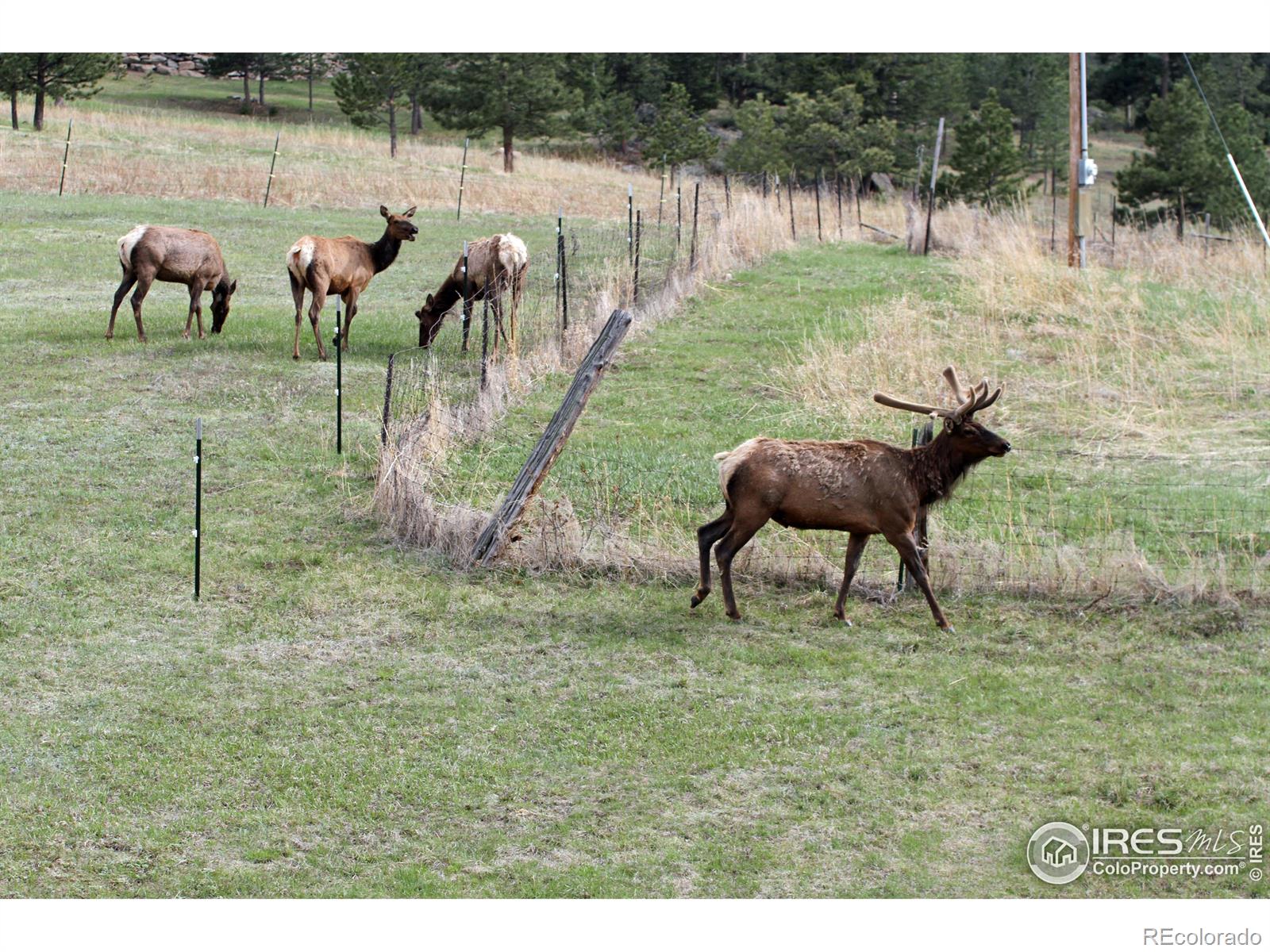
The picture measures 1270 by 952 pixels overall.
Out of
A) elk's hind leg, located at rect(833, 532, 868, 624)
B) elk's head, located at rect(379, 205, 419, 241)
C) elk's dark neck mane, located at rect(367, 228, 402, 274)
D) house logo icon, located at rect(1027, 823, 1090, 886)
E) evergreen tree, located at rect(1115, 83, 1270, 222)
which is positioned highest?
evergreen tree, located at rect(1115, 83, 1270, 222)

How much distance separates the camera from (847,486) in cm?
986

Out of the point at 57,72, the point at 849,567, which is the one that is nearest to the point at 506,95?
the point at 57,72

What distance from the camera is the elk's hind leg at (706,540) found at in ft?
32.4

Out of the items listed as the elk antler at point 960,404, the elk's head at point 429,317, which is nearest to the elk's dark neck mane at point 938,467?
the elk antler at point 960,404

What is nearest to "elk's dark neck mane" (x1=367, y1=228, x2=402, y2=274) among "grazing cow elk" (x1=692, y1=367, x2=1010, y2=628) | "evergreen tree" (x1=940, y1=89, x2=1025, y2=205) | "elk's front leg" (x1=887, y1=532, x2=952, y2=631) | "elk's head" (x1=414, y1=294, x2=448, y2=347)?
"elk's head" (x1=414, y1=294, x2=448, y2=347)

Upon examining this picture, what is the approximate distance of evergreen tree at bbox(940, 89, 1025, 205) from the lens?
4131 centimetres

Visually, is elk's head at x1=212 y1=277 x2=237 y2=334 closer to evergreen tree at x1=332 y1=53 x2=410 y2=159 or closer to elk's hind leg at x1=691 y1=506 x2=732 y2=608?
elk's hind leg at x1=691 y1=506 x2=732 y2=608

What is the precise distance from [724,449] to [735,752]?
609 centimetres

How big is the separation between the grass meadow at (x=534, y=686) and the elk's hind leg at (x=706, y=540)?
22cm

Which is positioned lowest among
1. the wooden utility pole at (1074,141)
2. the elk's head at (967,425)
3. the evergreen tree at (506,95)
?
the elk's head at (967,425)

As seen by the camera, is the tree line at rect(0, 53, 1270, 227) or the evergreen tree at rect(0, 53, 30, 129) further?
the tree line at rect(0, 53, 1270, 227)

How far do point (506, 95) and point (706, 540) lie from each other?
138 feet

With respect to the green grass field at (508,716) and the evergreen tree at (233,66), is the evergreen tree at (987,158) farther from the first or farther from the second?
the evergreen tree at (233,66)

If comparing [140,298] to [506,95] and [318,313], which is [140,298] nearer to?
[318,313]
